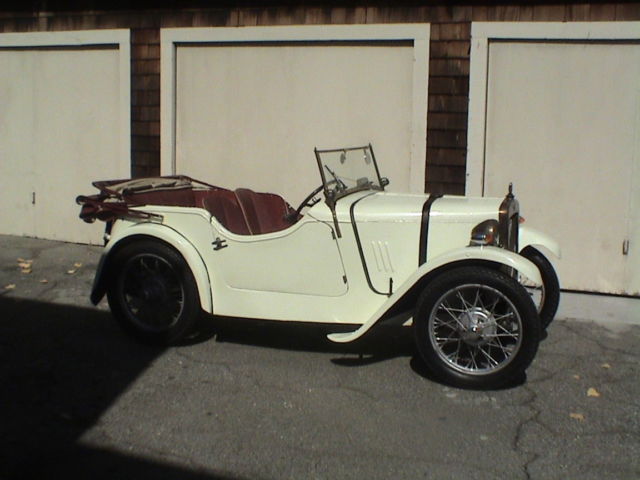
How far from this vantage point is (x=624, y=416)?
5.12 meters

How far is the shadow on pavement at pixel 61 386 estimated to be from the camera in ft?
14.4

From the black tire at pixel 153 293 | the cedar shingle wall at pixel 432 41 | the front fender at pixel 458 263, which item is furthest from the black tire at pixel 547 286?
the black tire at pixel 153 293

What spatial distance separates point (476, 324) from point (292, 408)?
120cm

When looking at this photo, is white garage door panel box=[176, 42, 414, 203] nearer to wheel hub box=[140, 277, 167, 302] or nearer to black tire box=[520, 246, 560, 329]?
black tire box=[520, 246, 560, 329]

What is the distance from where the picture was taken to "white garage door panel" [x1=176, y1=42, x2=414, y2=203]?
8.58 meters

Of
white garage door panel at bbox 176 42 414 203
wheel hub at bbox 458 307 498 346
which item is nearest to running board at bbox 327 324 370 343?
wheel hub at bbox 458 307 498 346

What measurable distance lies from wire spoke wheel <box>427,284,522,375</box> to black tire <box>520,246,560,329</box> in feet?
3.34

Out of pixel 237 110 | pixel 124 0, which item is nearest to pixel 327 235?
pixel 237 110

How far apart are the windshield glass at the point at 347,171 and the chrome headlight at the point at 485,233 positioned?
0.98 metres

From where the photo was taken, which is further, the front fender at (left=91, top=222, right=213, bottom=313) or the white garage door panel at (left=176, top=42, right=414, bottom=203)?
the white garage door panel at (left=176, top=42, right=414, bottom=203)

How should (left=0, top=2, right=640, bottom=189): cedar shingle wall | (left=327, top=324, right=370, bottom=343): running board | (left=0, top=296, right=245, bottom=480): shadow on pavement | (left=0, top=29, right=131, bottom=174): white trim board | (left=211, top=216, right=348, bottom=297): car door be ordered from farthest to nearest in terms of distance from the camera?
1. (left=0, top=29, right=131, bottom=174): white trim board
2. (left=0, top=2, right=640, bottom=189): cedar shingle wall
3. (left=211, top=216, right=348, bottom=297): car door
4. (left=327, top=324, right=370, bottom=343): running board
5. (left=0, top=296, right=245, bottom=480): shadow on pavement

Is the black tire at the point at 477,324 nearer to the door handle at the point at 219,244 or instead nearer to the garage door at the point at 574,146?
the door handle at the point at 219,244

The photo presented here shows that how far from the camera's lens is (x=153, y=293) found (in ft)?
20.6

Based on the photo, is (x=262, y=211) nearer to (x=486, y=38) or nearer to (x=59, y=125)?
(x=486, y=38)
